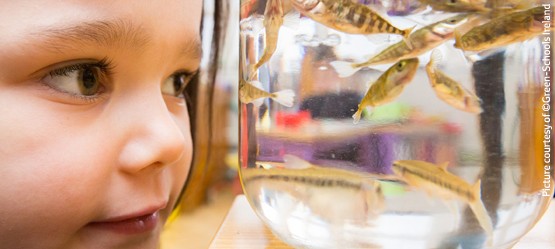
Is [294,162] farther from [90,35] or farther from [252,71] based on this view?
[90,35]

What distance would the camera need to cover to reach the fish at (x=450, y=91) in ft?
1.48

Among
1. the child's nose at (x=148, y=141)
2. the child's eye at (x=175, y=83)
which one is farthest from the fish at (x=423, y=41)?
the child's eye at (x=175, y=83)

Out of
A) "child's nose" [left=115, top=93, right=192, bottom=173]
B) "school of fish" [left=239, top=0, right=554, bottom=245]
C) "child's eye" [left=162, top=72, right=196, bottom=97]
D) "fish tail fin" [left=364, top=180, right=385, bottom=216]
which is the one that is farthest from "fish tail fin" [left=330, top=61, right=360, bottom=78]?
"child's eye" [left=162, top=72, right=196, bottom=97]

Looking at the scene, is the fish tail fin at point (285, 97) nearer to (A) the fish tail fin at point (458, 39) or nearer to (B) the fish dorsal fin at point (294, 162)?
(B) the fish dorsal fin at point (294, 162)

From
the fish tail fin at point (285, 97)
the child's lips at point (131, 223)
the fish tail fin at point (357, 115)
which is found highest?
the fish tail fin at point (285, 97)

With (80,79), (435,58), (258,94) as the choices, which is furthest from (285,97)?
(80,79)

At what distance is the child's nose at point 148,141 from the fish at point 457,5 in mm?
335

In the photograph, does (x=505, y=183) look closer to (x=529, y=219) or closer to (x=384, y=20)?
(x=529, y=219)

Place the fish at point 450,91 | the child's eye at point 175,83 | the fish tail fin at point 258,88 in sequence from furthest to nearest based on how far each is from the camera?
the child's eye at point 175,83, the fish tail fin at point 258,88, the fish at point 450,91

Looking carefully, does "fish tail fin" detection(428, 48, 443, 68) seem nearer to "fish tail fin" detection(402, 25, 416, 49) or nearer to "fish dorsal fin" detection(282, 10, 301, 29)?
"fish tail fin" detection(402, 25, 416, 49)

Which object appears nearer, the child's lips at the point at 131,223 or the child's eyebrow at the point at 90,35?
the child's eyebrow at the point at 90,35

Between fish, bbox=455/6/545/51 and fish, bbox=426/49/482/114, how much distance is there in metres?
0.03

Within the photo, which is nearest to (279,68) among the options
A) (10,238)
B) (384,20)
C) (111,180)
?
(384,20)

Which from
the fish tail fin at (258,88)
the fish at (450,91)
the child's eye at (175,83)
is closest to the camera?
the fish at (450,91)
